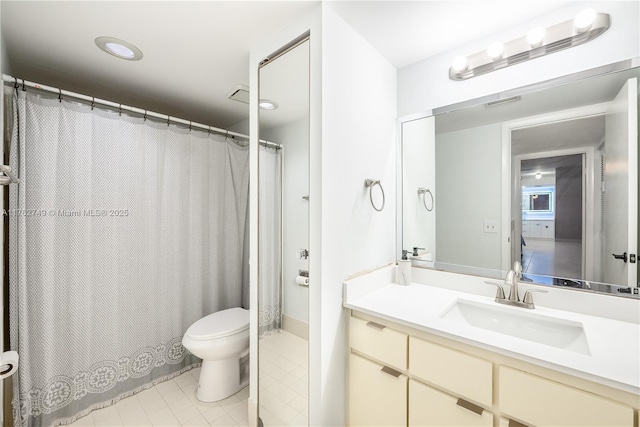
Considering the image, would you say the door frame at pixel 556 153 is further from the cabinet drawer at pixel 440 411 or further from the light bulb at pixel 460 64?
the cabinet drawer at pixel 440 411

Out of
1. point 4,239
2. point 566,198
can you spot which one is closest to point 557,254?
point 566,198

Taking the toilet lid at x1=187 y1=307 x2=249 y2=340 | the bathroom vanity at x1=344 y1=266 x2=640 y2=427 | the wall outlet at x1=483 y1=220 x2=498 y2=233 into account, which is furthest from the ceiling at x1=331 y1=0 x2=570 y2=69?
the toilet lid at x1=187 y1=307 x2=249 y2=340

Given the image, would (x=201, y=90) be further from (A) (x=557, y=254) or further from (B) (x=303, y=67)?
(A) (x=557, y=254)

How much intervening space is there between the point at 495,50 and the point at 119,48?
2159 millimetres

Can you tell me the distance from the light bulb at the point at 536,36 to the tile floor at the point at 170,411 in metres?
2.66

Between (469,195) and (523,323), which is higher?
(469,195)

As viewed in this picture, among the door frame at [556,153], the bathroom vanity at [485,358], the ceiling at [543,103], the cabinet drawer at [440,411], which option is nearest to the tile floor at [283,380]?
the bathroom vanity at [485,358]

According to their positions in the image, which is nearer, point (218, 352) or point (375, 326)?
point (375, 326)

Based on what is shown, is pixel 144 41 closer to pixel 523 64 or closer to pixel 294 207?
pixel 294 207

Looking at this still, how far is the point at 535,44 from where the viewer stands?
1255mm

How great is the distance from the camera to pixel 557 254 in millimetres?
1269

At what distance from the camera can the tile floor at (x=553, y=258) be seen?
4.00ft

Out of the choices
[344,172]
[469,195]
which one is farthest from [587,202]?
[344,172]

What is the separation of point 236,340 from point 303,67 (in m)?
1.81
